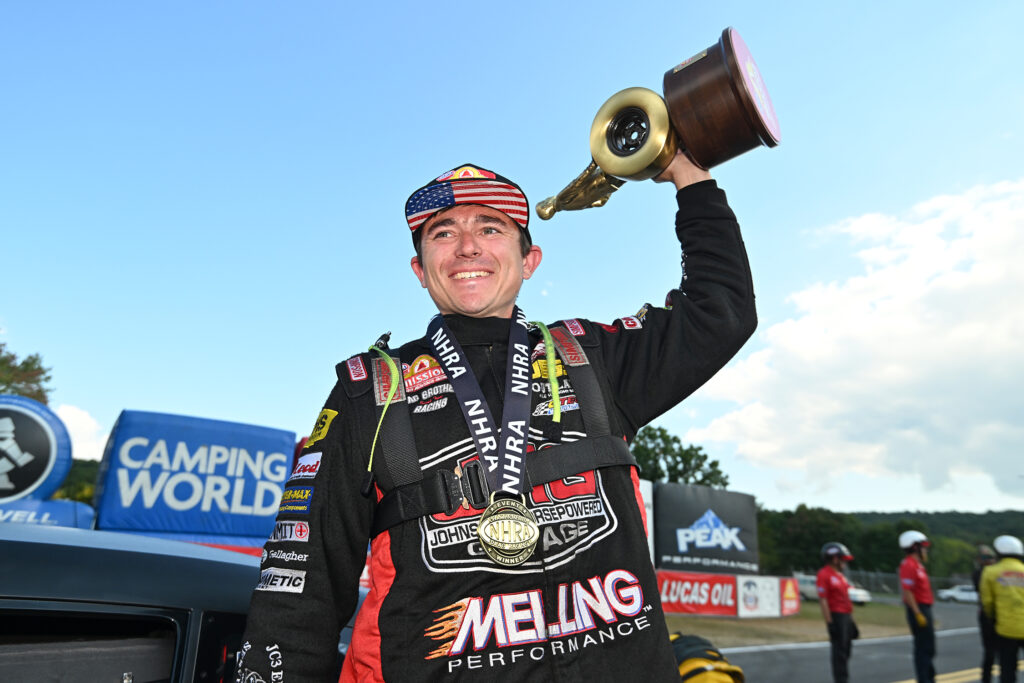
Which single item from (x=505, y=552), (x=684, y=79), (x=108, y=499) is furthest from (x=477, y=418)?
(x=108, y=499)

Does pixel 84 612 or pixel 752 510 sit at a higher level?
pixel 752 510

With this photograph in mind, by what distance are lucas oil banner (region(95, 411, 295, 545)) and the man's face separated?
1067 centimetres

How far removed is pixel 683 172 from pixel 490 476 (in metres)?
1.12

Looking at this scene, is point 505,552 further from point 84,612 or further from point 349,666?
point 84,612

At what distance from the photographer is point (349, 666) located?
160 cm

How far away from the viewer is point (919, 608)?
844cm

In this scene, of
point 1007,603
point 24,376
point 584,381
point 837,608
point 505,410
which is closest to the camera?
point 505,410

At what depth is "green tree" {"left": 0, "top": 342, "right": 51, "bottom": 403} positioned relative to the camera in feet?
142

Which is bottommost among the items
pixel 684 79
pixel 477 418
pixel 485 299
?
pixel 477 418

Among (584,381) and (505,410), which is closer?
(505,410)

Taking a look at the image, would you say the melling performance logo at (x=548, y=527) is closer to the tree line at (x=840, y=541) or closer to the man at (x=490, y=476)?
the man at (x=490, y=476)

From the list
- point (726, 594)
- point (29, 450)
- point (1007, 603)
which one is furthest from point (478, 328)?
point (726, 594)

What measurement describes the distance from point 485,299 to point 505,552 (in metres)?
0.73

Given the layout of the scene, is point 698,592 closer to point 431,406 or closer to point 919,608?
point 919,608
